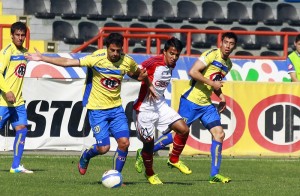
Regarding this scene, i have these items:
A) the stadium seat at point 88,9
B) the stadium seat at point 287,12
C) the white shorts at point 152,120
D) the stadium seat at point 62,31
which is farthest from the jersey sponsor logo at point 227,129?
the stadium seat at point 287,12

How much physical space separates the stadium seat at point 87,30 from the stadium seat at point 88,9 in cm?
21

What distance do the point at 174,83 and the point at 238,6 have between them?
961 cm

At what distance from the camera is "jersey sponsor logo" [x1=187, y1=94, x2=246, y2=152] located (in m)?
18.5

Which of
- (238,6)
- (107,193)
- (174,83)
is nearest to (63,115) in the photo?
(174,83)

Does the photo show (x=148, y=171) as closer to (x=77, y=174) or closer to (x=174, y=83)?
(x=77, y=174)

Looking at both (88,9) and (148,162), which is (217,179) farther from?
(88,9)

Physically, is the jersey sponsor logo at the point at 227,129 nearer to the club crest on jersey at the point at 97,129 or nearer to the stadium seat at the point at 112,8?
the club crest on jersey at the point at 97,129

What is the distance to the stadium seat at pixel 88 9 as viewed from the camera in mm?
25047

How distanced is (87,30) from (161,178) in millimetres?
Result: 11661

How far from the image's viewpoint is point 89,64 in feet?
39.8

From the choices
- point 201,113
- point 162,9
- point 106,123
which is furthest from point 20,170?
point 162,9

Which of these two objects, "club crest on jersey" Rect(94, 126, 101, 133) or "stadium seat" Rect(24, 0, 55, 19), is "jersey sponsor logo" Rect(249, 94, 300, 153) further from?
"stadium seat" Rect(24, 0, 55, 19)

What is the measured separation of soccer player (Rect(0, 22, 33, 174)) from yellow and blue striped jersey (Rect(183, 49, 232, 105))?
2.55 meters

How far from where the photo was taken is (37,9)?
24.5m
